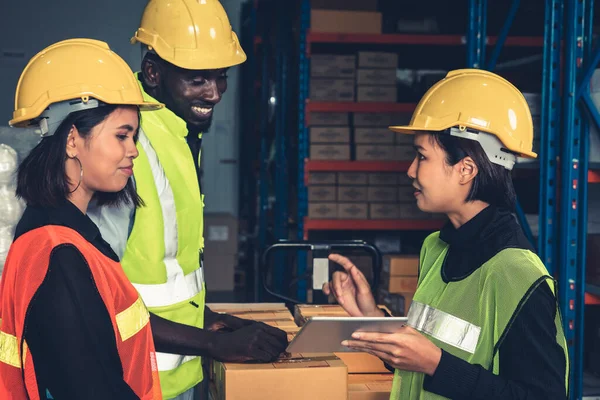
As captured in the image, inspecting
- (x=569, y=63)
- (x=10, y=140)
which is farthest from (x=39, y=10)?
(x=569, y=63)

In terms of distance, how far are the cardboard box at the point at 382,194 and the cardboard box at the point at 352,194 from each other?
1.9 inches

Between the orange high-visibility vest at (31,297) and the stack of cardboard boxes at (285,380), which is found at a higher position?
the orange high-visibility vest at (31,297)

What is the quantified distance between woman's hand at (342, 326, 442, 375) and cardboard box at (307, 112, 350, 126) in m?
4.04

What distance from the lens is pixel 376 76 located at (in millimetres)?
5867

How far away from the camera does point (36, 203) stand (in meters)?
1.77

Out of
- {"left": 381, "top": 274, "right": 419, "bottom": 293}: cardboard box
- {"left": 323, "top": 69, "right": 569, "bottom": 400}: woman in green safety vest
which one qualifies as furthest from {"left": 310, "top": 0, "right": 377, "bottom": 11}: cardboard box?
{"left": 323, "top": 69, "right": 569, "bottom": 400}: woman in green safety vest

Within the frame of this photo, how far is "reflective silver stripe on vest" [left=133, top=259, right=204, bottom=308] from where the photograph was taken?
252 cm

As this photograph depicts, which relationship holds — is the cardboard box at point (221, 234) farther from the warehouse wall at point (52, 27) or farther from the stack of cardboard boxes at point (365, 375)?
the stack of cardboard boxes at point (365, 375)

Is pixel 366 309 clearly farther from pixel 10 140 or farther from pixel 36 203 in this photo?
pixel 10 140

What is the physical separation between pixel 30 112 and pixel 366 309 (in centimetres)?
129

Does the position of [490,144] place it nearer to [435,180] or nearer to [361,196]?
[435,180]

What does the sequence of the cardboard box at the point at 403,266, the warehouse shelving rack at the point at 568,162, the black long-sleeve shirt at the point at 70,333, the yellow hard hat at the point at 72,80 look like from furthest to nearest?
the cardboard box at the point at 403,266
the warehouse shelving rack at the point at 568,162
the yellow hard hat at the point at 72,80
the black long-sleeve shirt at the point at 70,333

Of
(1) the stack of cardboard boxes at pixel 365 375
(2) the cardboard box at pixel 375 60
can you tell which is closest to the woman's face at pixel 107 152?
(1) the stack of cardboard boxes at pixel 365 375

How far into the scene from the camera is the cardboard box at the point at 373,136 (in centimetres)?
588
